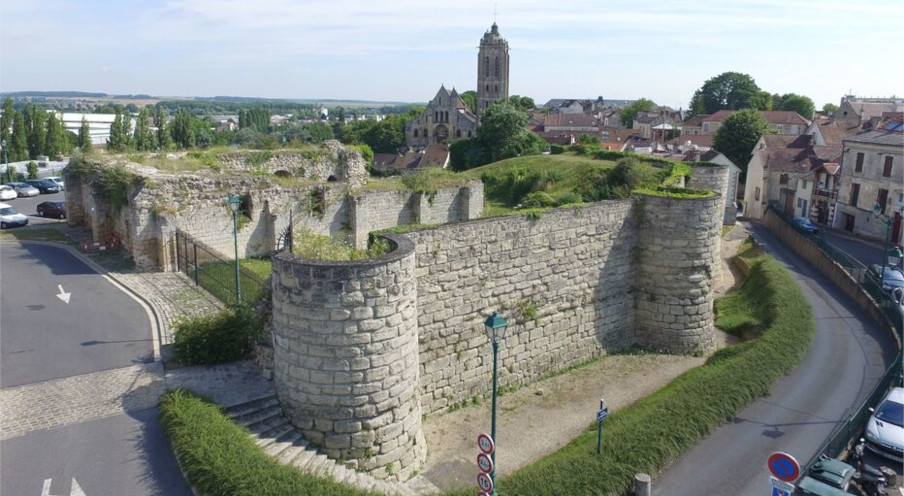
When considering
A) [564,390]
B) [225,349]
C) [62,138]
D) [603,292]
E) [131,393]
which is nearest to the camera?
[131,393]

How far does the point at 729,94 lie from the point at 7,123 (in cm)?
10184

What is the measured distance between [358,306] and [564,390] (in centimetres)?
790

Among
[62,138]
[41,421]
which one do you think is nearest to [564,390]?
[41,421]

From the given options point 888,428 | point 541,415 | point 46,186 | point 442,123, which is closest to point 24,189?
point 46,186

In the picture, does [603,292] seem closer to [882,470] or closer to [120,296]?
[882,470]

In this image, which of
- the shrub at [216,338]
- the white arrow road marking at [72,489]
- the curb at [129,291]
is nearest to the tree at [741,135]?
the curb at [129,291]

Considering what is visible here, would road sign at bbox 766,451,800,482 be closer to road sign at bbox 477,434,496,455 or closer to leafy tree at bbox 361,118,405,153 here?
road sign at bbox 477,434,496,455

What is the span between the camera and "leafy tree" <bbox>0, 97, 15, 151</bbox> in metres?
59.8

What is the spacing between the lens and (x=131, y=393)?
12102 millimetres

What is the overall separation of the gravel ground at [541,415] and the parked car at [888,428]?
479 centimetres

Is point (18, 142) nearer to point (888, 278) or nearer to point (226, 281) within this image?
point (226, 281)

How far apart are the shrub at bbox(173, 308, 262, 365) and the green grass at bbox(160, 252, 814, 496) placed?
177 cm

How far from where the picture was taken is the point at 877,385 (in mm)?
15547

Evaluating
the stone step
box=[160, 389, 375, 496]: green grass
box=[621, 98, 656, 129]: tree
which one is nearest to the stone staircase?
the stone step
